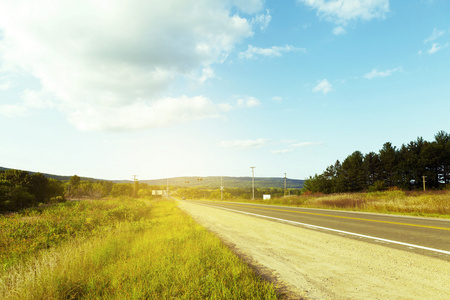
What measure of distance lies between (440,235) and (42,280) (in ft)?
36.2

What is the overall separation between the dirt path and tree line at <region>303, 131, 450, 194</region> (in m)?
55.1

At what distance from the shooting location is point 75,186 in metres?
88.1

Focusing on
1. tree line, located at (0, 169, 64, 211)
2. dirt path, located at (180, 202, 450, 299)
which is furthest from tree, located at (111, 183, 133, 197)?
dirt path, located at (180, 202, 450, 299)

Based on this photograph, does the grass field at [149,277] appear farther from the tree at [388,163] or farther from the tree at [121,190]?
the tree at [121,190]

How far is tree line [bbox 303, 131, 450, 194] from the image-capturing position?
4988 centimetres

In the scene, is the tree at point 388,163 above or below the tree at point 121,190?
above

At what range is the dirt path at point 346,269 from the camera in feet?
12.1

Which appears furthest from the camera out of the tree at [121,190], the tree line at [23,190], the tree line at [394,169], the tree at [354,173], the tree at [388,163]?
the tree at [121,190]

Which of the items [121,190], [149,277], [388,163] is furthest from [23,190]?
[388,163]

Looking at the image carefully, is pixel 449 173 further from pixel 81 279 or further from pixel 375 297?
pixel 81 279

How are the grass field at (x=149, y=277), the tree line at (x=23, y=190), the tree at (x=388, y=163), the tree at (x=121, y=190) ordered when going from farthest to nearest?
the tree at (x=121, y=190), the tree at (x=388, y=163), the tree line at (x=23, y=190), the grass field at (x=149, y=277)

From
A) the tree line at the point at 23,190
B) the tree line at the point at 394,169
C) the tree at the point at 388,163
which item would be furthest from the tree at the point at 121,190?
the tree at the point at 388,163

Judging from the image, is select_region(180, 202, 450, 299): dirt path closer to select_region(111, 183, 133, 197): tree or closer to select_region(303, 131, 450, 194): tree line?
select_region(303, 131, 450, 194): tree line

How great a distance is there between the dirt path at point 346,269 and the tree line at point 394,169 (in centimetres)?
5507
